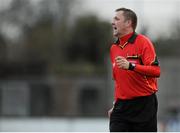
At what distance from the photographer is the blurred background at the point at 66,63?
806 inches

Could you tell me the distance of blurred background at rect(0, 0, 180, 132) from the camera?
67.2 ft

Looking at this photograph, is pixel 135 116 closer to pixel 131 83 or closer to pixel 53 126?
pixel 131 83

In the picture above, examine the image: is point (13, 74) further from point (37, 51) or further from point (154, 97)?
point (154, 97)

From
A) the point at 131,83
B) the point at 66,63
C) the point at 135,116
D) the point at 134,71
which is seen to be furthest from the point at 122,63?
the point at 66,63

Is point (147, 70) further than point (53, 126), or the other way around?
point (53, 126)

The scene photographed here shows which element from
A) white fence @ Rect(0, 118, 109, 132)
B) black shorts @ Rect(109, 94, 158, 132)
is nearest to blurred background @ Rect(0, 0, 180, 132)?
white fence @ Rect(0, 118, 109, 132)

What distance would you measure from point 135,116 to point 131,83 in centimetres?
26

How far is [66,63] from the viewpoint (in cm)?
3603

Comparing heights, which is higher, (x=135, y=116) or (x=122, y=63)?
(x=122, y=63)

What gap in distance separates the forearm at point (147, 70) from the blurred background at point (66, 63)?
9731 millimetres

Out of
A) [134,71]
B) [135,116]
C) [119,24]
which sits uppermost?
[119,24]

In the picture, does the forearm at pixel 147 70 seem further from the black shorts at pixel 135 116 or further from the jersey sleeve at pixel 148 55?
the black shorts at pixel 135 116

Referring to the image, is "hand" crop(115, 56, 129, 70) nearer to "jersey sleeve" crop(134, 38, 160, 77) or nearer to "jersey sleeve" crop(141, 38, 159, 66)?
"jersey sleeve" crop(134, 38, 160, 77)

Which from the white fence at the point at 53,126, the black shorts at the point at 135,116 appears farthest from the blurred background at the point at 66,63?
the black shorts at the point at 135,116
